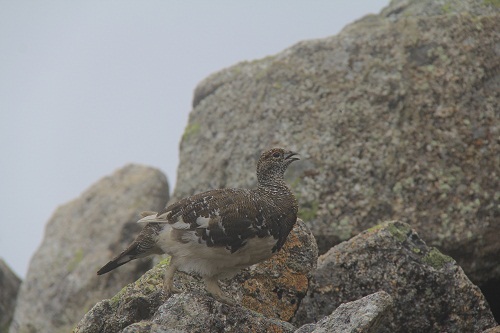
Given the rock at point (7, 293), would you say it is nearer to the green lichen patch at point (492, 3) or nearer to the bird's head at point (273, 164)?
the bird's head at point (273, 164)

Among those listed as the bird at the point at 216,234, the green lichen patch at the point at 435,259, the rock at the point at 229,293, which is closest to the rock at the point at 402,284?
the green lichen patch at the point at 435,259

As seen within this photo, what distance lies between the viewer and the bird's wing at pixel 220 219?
8398 mm

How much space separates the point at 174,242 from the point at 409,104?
6373 millimetres

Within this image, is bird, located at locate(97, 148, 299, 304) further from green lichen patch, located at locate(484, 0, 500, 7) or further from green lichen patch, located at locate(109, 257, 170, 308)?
green lichen patch, located at locate(484, 0, 500, 7)

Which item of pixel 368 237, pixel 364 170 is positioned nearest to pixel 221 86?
pixel 364 170

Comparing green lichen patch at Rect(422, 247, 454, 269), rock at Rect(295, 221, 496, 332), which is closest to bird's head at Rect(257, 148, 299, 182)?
rock at Rect(295, 221, 496, 332)

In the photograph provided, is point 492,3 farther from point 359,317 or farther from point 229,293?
point 359,317

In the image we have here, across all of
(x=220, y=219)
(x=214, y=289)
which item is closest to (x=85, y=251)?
(x=214, y=289)

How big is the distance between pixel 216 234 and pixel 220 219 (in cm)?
18

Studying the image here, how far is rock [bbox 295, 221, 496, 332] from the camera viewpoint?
9.55 metres

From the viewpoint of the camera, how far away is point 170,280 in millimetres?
8680

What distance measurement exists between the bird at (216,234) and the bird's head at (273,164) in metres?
0.56

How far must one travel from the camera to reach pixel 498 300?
1226cm

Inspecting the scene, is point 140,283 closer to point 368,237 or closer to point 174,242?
point 174,242
